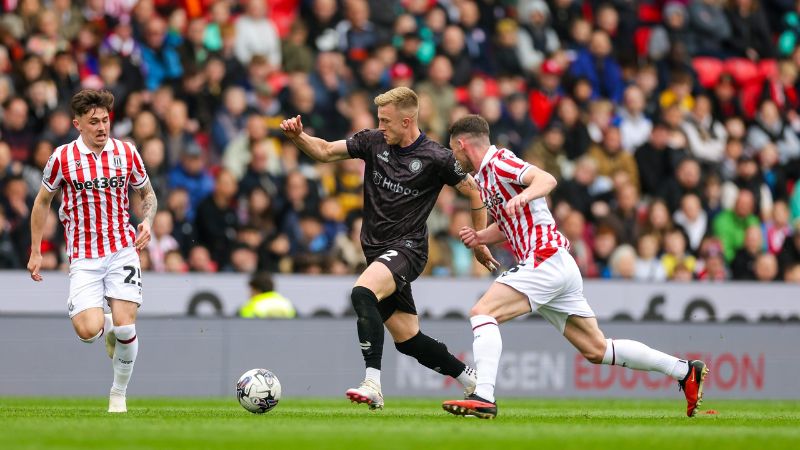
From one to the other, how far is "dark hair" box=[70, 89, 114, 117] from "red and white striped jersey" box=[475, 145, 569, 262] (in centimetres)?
282

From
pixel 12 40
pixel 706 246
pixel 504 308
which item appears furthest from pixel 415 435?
pixel 706 246

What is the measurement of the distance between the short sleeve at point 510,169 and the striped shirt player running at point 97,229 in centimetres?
269

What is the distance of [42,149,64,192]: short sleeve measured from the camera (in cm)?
1061

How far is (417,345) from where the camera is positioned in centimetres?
1127

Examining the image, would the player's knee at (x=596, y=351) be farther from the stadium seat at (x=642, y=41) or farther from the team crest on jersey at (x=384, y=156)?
the stadium seat at (x=642, y=41)

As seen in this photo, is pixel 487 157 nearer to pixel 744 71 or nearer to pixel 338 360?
pixel 338 360

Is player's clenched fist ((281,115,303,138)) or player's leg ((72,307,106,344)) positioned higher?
player's clenched fist ((281,115,303,138))

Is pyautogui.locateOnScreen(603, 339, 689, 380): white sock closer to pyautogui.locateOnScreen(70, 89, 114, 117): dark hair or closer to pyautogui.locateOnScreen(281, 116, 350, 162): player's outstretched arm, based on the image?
pyautogui.locateOnScreen(281, 116, 350, 162): player's outstretched arm

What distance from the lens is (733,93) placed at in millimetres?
22406

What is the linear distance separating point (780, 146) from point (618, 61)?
2827mm

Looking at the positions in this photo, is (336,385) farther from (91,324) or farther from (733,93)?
(733,93)

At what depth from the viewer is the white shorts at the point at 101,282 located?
10.7 m

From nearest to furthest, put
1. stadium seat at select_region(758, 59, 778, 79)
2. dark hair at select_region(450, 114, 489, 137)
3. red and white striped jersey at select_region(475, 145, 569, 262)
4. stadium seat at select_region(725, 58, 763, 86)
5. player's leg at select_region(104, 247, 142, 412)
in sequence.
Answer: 1. red and white striped jersey at select_region(475, 145, 569, 262)
2. dark hair at select_region(450, 114, 489, 137)
3. player's leg at select_region(104, 247, 142, 412)
4. stadium seat at select_region(725, 58, 763, 86)
5. stadium seat at select_region(758, 59, 778, 79)

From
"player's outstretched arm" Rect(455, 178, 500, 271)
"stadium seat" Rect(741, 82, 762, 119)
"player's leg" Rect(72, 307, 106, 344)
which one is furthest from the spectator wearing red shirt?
"player's leg" Rect(72, 307, 106, 344)
